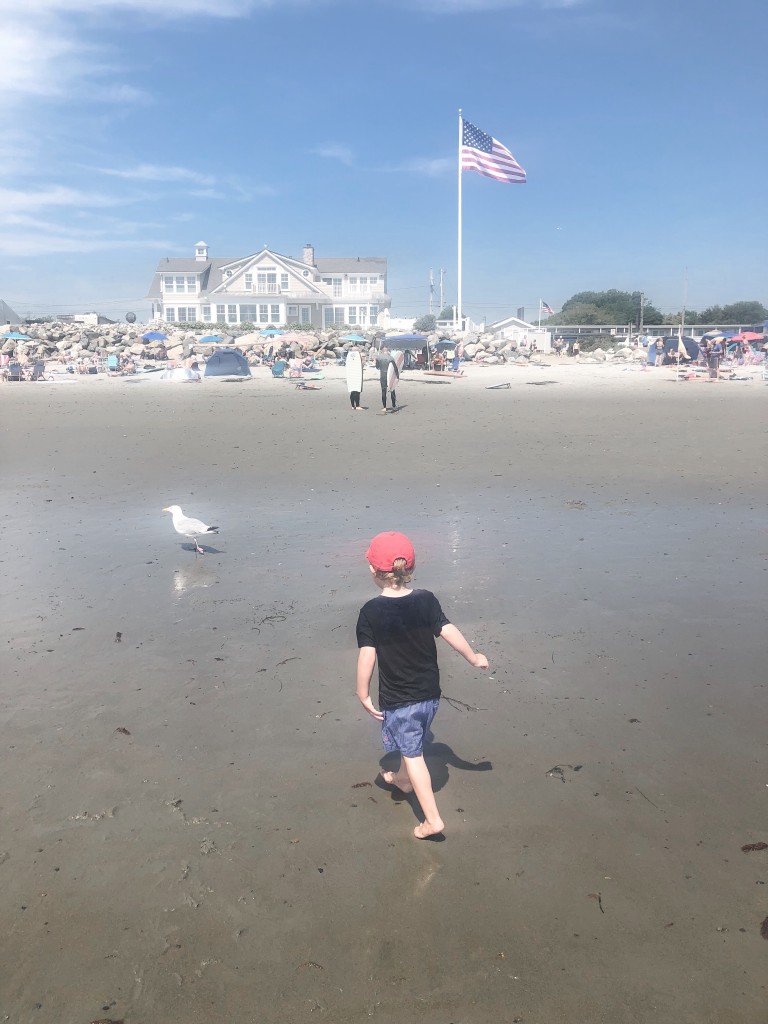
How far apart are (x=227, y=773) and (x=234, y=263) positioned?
74.6 meters

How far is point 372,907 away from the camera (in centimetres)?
329

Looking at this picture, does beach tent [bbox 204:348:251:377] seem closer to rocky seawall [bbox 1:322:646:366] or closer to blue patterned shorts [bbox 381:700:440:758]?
rocky seawall [bbox 1:322:646:366]

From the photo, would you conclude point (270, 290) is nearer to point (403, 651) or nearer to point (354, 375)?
point (354, 375)

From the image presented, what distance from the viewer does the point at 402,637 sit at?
3.87 meters

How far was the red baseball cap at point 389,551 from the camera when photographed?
12.3 feet

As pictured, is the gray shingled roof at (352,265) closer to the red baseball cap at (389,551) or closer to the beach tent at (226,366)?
the beach tent at (226,366)

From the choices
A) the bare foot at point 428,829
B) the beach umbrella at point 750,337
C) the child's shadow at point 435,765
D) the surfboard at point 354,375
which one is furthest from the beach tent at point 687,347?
the bare foot at point 428,829

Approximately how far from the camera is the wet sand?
2961mm

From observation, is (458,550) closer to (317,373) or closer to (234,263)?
(317,373)

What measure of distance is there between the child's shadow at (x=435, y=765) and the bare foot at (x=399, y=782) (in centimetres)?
4

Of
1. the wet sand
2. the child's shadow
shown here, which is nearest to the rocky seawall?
the wet sand

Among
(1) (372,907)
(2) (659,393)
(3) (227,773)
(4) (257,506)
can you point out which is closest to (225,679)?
(3) (227,773)

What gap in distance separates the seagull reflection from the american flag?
35650mm

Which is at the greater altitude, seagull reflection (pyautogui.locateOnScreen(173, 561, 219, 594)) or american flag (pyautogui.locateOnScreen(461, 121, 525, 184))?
american flag (pyautogui.locateOnScreen(461, 121, 525, 184))
